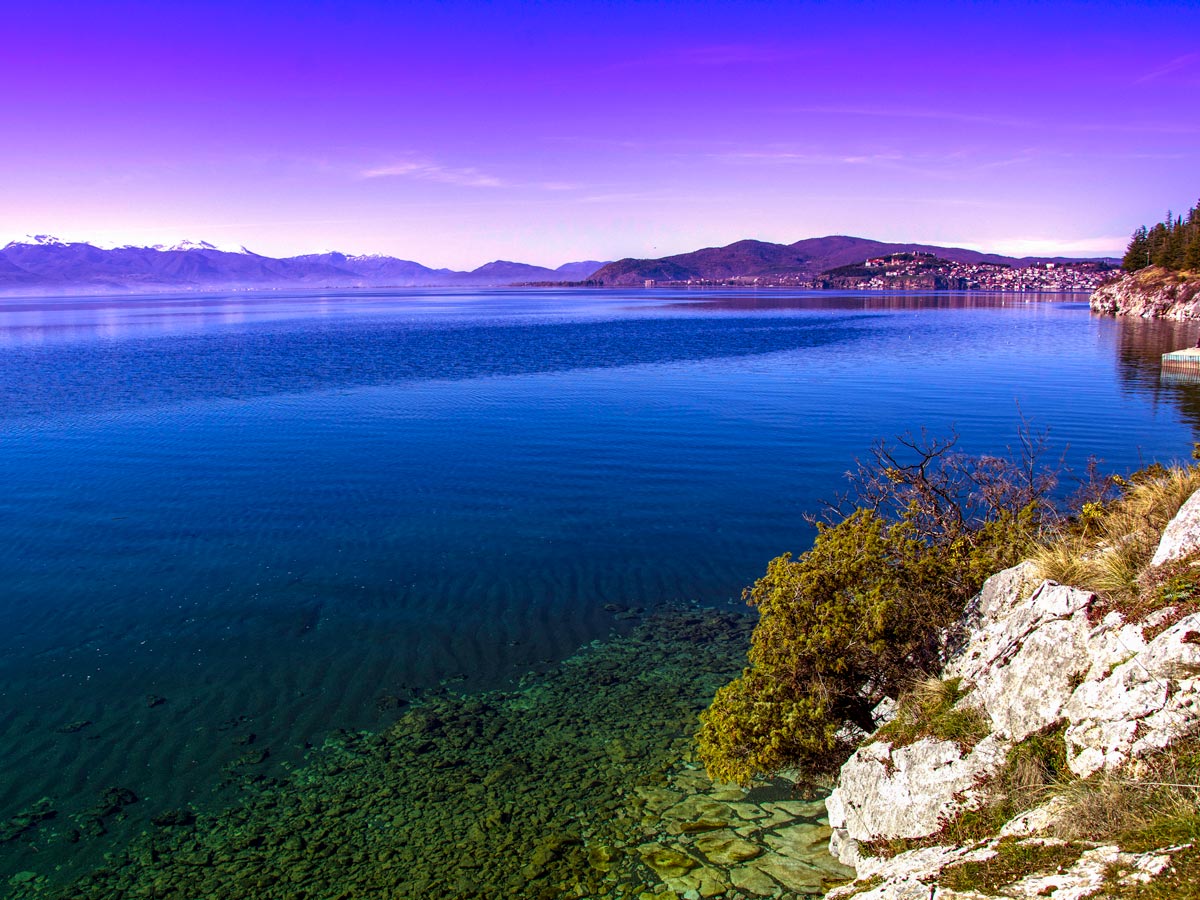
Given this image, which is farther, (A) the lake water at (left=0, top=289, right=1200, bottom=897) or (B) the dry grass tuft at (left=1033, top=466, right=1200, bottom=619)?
(A) the lake water at (left=0, top=289, right=1200, bottom=897)

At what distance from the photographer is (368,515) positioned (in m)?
28.0

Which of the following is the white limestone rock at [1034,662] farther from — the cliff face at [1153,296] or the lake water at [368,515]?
the cliff face at [1153,296]

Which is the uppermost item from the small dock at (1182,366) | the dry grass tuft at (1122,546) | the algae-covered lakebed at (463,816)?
the small dock at (1182,366)

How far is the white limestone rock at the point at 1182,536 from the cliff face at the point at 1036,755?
0.02m

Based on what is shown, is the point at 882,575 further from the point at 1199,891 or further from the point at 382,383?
the point at 382,383

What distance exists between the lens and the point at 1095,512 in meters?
13.9

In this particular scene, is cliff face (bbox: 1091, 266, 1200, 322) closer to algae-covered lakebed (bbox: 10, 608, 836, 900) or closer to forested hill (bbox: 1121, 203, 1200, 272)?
forested hill (bbox: 1121, 203, 1200, 272)

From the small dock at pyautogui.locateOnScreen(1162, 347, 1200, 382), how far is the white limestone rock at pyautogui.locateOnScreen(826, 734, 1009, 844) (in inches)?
2430

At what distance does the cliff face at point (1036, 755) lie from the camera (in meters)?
7.85

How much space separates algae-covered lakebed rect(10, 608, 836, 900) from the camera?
38.4ft

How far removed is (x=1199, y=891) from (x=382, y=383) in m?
57.4

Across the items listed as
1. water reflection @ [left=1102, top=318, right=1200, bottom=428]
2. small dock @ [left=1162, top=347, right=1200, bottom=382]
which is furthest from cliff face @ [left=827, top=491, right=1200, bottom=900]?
small dock @ [left=1162, top=347, right=1200, bottom=382]

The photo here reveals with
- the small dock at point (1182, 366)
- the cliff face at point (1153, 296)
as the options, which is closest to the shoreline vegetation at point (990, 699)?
the small dock at point (1182, 366)

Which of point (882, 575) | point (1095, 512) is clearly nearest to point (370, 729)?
point (882, 575)
